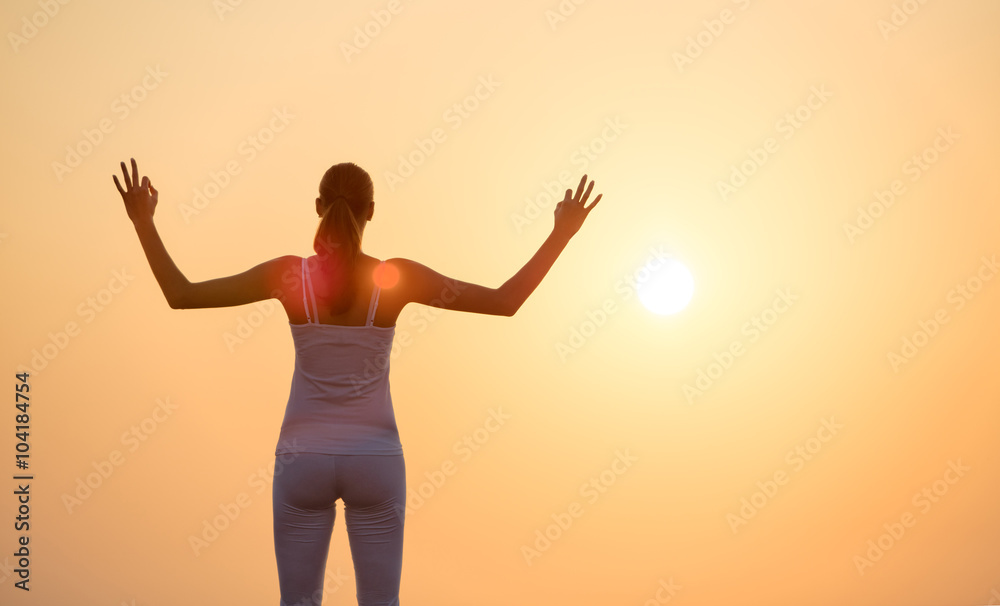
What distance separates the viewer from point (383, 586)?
2535mm

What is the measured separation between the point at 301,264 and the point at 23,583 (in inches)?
608

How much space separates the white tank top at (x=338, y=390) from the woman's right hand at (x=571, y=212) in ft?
2.04

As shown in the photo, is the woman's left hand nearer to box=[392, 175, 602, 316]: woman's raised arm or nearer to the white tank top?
the white tank top

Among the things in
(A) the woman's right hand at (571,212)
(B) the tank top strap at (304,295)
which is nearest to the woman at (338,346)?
(B) the tank top strap at (304,295)

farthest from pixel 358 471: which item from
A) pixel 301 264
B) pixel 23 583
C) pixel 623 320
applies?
pixel 623 320

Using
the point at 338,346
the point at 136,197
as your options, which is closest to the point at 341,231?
the point at 338,346

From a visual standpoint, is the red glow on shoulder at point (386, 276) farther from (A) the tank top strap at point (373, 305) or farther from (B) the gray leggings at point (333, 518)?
(B) the gray leggings at point (333, 518)

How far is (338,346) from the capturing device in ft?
7.87

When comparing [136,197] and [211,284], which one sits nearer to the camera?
[211,284]

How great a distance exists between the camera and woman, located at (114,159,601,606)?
2391mm

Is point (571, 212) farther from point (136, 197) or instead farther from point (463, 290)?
point (136, 197)

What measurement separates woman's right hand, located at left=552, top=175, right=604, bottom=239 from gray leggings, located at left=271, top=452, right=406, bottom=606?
90 cm

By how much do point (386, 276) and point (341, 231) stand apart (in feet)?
0.63

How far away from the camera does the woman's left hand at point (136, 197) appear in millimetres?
2496
